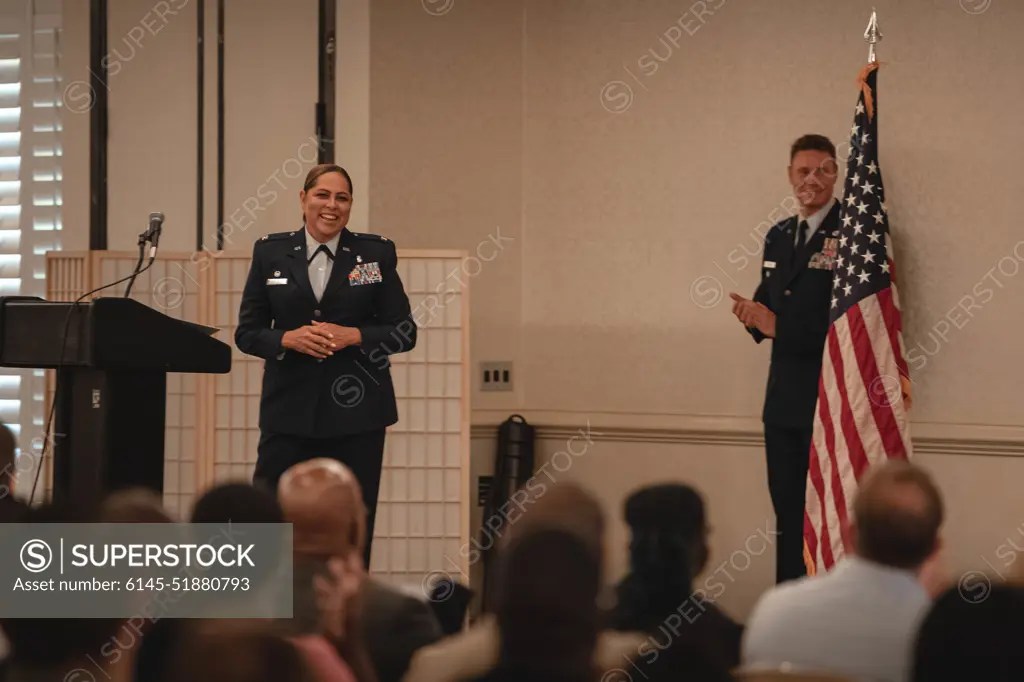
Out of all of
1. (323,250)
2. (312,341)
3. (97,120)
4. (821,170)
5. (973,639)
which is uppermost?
(97,120)

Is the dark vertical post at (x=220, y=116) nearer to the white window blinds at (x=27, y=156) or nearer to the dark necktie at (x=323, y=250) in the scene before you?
the white window blinds at (x=27, y=156)

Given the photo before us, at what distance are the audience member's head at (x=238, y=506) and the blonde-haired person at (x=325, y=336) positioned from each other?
4.48 ft

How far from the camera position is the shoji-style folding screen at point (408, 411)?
16.2 feet

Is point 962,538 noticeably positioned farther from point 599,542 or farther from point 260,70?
point 260,70

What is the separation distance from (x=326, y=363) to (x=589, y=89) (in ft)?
8.36

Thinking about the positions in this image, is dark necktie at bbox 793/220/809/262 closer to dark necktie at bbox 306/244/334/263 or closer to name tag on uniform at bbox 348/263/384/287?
name tag on uniform at bbox 348/263/384/287

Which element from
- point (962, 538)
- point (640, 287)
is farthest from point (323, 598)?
point (640, 287)

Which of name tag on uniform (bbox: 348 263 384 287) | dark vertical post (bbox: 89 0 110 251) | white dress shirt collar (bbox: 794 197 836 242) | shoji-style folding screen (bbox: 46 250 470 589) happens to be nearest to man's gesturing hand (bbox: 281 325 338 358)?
name tag on uniform (bbox: 348 263 384 287)

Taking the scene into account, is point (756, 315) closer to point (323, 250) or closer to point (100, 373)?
point (323, 250)

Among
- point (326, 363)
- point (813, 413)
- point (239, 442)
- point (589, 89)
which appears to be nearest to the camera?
point (326, 363)

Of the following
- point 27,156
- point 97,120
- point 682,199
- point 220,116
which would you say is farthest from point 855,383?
point 27,156

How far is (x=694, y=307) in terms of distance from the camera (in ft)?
17.9

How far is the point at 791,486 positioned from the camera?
14.8ft

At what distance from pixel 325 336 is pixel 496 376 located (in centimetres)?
231
